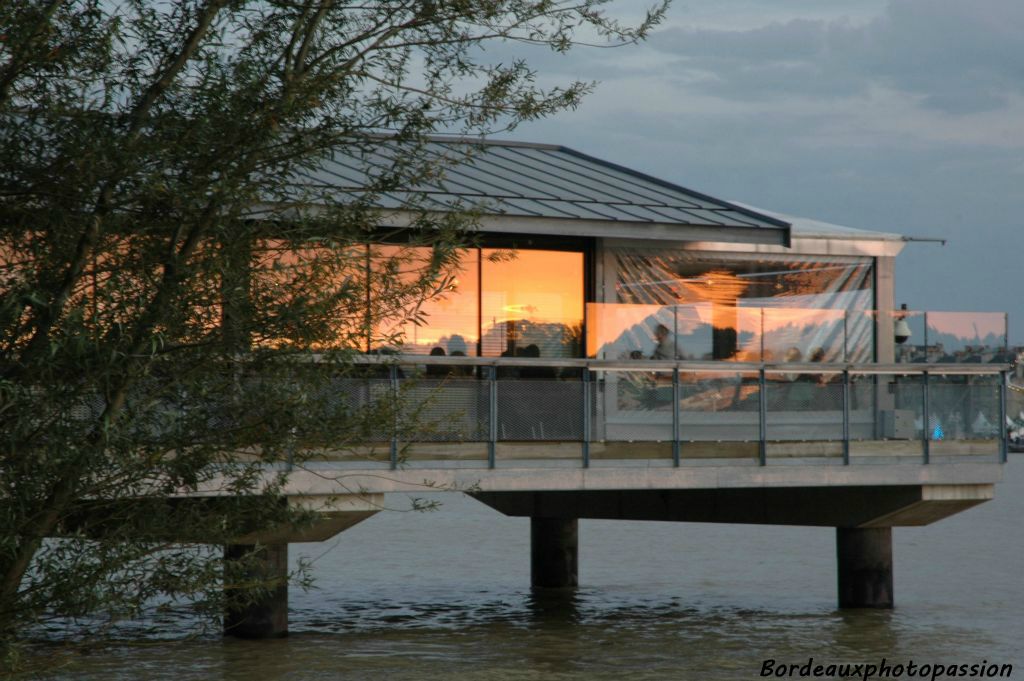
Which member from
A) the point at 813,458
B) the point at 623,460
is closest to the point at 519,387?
the point at 623,460

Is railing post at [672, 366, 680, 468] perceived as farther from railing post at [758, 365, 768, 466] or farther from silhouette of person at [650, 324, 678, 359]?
railing post at [758, 365, 768, 466]

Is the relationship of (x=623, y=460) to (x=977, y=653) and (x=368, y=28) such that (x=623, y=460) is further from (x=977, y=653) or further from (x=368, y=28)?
(x=368, y=28)

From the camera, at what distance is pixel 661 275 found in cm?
2306

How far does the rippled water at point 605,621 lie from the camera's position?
19.7m

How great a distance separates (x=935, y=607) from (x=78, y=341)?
21.7 meters

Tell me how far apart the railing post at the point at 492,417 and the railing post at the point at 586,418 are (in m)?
1.19

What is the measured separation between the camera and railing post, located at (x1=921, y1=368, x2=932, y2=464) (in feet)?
70.6

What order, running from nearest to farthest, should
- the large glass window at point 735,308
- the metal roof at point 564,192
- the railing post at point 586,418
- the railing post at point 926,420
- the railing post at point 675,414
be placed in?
the railing post at point 586,418, the railing post at point 675,414, the metal roof at point 564,192, the large glass window at point 735,308, the railing post at point 926,420

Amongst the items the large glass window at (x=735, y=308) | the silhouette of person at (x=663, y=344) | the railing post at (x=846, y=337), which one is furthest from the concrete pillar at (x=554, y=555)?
the silhouette of person at (x=663, y=344)

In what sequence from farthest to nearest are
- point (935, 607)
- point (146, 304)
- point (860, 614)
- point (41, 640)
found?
point (935, 607), point (860, 614), point (41, 640), point (146, 304)

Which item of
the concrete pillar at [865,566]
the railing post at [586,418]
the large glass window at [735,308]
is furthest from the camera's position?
the concrete pillar at [865,566]

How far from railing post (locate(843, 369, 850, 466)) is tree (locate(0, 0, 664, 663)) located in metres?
9.52

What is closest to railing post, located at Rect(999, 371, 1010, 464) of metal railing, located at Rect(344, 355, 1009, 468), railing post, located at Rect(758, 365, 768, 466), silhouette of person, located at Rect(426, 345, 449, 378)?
metal railing, located at Rect(344, 355, 1009, 468)

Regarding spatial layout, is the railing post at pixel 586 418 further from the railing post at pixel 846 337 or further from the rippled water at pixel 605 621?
the railing post at pixel 846 337
